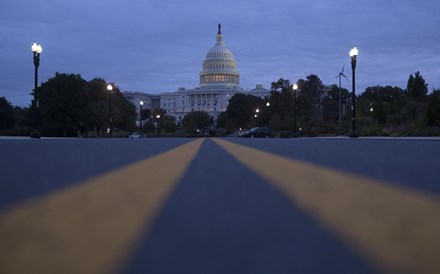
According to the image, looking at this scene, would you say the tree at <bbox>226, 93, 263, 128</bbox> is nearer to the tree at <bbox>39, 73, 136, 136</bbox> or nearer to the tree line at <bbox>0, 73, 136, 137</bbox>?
the tree line at <bbox>0, 73, 136, 137</bbox>

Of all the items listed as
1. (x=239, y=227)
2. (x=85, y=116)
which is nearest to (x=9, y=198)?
(x=239, y=227)

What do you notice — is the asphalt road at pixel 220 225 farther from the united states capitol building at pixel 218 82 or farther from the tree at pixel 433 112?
the united states capitol building at pixel 218 82

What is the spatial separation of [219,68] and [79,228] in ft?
594

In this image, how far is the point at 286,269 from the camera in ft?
10.00

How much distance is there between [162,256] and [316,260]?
38.6 inches

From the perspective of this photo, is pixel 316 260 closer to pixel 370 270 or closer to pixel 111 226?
pixel 370 270

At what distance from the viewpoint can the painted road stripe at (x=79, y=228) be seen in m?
3.20

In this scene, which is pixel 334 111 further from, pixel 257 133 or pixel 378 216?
pixel 378 216

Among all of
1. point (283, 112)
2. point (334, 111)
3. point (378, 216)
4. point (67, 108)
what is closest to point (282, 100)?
point (283, 112)

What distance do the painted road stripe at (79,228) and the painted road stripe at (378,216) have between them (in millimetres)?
1613

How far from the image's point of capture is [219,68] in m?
184

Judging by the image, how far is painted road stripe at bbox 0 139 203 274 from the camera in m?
3.20

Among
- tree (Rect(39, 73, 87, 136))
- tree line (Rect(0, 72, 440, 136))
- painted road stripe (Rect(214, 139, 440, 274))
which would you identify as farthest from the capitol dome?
painted road stripe (Rect(214, 139, 440, 274))

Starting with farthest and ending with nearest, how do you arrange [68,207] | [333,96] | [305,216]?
1. [333,96]
2. [68,207]
3. [305,216]
